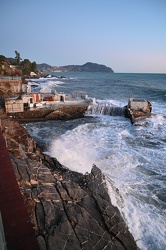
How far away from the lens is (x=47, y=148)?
13.6 meters

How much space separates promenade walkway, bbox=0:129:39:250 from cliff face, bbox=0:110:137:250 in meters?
1.43

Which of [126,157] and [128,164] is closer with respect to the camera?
[128,164]

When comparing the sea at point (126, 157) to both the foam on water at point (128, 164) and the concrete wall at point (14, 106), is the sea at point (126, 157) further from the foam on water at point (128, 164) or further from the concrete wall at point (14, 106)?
the concrete wall at point (14, 106)

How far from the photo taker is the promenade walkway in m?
3.14

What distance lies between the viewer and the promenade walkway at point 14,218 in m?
3.14

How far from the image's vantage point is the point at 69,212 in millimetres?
5586

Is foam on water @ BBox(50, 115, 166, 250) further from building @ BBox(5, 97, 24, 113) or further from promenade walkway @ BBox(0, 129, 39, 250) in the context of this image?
building @ BBox(5, 97, 24, 113)

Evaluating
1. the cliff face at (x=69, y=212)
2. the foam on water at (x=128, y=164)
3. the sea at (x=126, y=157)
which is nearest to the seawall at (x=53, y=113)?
the sea at (x=126, y=157)

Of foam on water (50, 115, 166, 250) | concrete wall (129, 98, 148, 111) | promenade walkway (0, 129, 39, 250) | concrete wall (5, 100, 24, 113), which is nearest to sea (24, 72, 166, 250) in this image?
foam on water (50, 115, 166, 250)

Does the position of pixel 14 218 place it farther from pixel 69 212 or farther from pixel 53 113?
pixel 53 113

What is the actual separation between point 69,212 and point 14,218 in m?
2.53

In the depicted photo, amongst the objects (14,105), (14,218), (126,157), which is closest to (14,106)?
(14,105)

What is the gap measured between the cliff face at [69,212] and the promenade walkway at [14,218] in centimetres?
143

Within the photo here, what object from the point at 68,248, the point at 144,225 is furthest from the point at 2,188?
the point at 144,225
